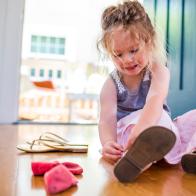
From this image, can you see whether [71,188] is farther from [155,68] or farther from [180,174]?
[155,68]

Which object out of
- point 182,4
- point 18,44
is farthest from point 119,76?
point 18,44

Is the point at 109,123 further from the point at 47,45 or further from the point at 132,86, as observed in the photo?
the point at 47,45

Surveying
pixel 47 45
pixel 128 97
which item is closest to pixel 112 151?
pixel 128 97

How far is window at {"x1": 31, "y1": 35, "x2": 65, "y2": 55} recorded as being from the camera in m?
3.03

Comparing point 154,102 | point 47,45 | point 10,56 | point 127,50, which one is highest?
point 47,45

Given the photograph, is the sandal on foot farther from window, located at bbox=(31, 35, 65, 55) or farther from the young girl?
window, located at bbox=(31, 35, 65, 55)

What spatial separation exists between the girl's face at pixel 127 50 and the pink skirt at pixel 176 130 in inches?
5.4

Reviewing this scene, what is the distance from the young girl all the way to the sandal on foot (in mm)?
135

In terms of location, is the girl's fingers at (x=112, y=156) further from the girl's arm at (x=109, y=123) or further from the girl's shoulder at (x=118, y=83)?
the girl's shoulder at (x=118, y=83)

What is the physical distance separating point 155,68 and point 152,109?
0.57 ft

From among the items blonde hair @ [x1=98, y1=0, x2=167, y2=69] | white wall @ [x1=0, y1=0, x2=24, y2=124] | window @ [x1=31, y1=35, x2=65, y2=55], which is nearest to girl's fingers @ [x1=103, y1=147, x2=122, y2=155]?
blonde hair @ [x1=98, y1=0, x2=167, y2=69]

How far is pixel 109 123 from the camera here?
86 cm

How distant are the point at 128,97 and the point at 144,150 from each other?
41cm

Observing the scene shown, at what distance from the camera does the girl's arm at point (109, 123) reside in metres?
0.76
